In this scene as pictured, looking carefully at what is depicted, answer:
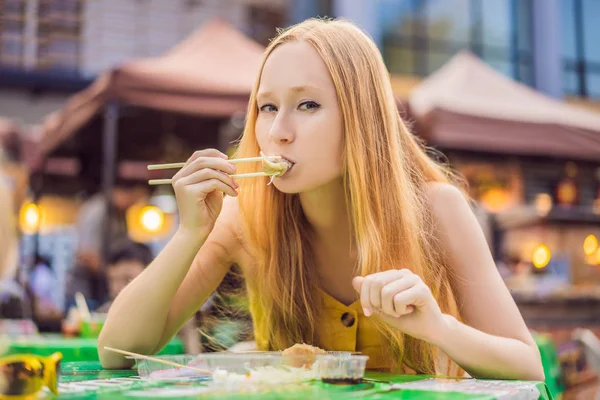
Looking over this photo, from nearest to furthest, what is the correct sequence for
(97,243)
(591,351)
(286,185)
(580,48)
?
(286,185) < (591,351) < (97,243) < (580,48)

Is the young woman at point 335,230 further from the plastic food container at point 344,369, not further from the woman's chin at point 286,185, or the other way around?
the plastic food container at point 344,369

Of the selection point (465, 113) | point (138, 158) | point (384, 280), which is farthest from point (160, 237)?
point (384, 280)

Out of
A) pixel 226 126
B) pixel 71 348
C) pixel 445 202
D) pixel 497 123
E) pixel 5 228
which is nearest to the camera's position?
pixel 5 228

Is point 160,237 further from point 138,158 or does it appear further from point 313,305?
point 313,305

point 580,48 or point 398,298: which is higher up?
point 580,48

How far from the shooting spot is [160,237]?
7715 millimetres

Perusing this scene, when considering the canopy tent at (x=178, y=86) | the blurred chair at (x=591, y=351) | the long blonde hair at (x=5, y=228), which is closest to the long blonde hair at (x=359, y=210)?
the long blonde hair at (x=5, y=228)

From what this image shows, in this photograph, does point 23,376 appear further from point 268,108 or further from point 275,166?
point 268,108

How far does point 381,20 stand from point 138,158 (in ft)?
24.1

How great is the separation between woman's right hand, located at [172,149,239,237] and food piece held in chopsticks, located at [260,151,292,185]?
8 cm

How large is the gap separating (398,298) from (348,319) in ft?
1.69

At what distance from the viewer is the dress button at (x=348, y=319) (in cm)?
160

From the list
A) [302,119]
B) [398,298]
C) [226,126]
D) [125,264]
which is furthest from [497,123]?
[398,298]

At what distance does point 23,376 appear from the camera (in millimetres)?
872
